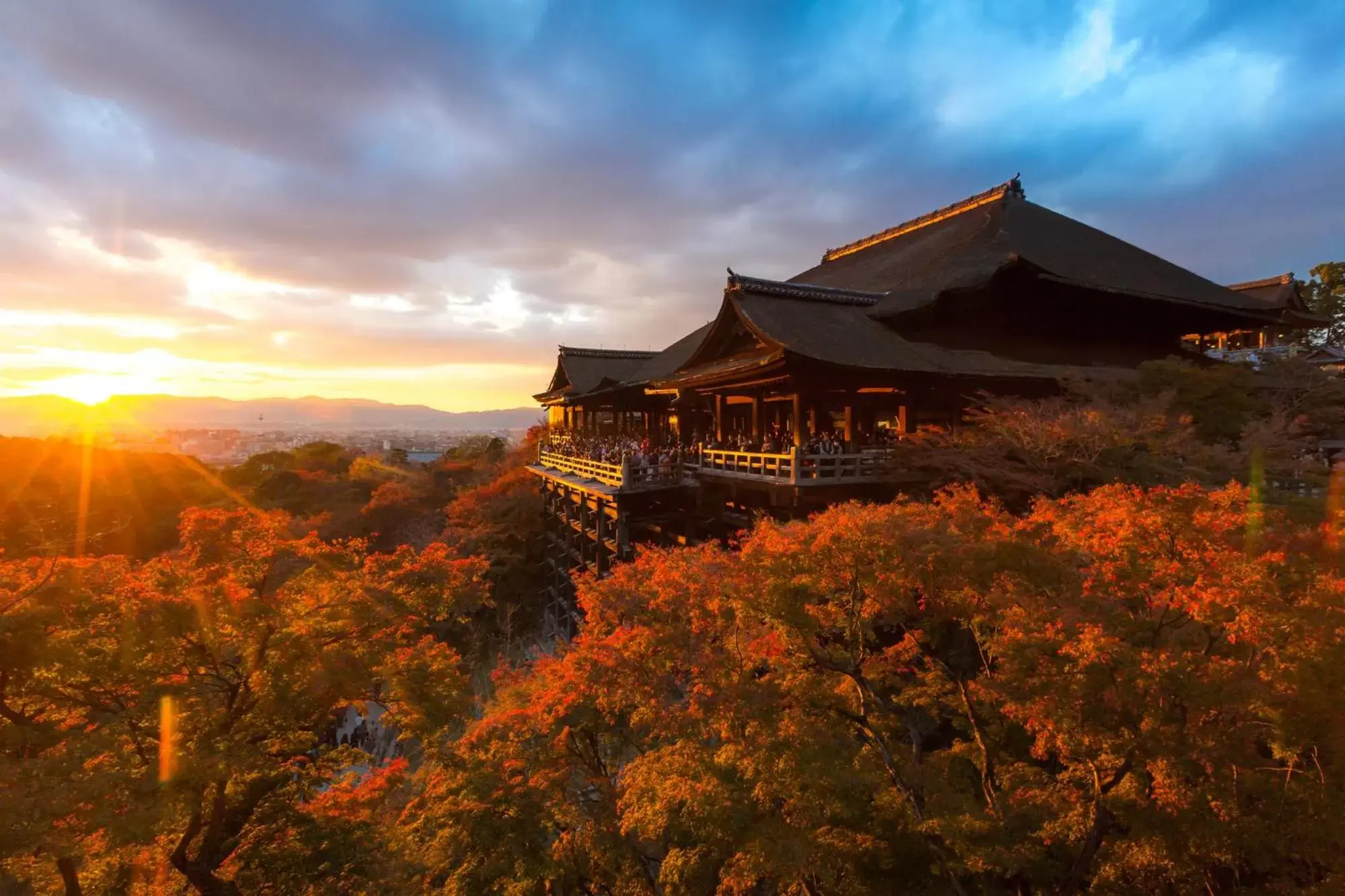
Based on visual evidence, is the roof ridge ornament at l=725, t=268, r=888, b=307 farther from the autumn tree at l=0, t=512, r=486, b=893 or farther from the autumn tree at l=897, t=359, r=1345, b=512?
the autumn tree at l=0, t=512, r=486, b=893

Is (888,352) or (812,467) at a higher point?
(888,352)

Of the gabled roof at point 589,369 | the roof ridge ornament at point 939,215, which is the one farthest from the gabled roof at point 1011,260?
the gabled roof at point 589,369

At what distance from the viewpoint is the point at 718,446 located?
59.3 ft

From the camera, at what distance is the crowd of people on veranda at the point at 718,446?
1489 centimetres

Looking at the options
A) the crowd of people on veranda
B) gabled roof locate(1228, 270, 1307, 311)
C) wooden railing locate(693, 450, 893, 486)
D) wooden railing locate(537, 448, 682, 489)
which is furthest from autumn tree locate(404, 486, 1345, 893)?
gabled roof locate(1228, 270, 1307, 311)

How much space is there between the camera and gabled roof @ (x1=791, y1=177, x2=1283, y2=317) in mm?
16766

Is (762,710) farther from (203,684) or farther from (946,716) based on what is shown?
(203,684)

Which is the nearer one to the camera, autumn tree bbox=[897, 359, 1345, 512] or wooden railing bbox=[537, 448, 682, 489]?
Answer: autumn tree bbox=[897, 359, 1345, 512]

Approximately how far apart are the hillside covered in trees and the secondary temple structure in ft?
→ 14.2

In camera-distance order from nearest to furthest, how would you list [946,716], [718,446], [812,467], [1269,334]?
[946,716], [812,467], [718,446], [1269,334]

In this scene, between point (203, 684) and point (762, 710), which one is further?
point (762, 710)

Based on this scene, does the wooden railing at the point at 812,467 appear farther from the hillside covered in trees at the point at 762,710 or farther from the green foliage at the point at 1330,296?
the green foliage at the point at 1330,296

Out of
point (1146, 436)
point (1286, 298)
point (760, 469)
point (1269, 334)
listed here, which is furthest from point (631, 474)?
point (1269, 334)

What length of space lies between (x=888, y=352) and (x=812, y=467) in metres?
3.74
